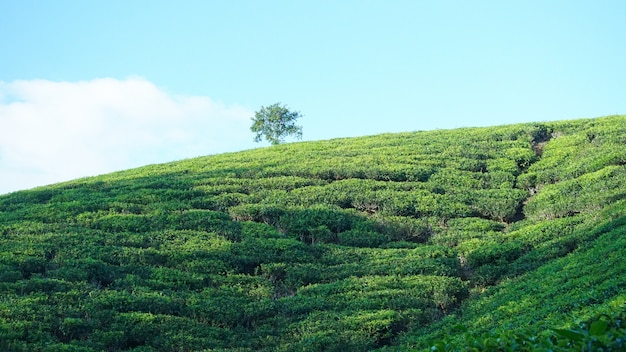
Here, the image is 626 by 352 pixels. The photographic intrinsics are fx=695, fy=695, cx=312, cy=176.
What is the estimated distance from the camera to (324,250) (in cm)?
2745

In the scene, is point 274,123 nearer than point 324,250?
No

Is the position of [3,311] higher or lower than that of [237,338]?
higher

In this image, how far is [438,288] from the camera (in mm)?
22938

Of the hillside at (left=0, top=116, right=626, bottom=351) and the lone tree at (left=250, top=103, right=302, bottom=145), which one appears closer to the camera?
the hillside at (left=0, top=116, right=626, bottom=351)

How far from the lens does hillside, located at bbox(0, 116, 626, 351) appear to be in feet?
65.3

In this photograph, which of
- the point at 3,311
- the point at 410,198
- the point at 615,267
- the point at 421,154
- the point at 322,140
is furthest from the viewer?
the point at 322,140

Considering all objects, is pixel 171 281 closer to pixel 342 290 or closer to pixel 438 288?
pixel 342 290

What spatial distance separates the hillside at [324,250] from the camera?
1991cm

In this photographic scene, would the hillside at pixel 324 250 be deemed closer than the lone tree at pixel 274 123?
Yes

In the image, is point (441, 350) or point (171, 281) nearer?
point (441, 350)

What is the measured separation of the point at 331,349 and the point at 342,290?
13.8ft

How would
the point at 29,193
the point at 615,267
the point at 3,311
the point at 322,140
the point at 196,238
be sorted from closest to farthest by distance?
the point at 615,267 < the point at 3,311 < the point at 196,238 < the point at 29,193 < the point at 322,140

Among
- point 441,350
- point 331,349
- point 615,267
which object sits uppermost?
point 441,350

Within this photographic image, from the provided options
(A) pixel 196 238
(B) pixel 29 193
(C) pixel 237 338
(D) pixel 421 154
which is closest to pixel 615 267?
(C) pixel 237 338
